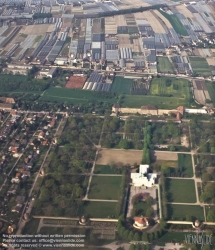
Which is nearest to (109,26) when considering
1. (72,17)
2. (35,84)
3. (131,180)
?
(72,17)

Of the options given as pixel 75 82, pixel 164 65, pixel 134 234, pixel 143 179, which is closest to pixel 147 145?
pixel 143 179

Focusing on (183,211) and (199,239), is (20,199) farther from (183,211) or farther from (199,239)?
(199,239)

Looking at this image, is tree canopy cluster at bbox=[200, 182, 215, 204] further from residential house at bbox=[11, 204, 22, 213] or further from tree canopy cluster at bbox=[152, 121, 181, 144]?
residential house at bbox=[11, 204, 22, 213]

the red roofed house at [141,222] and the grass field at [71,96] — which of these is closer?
the red roofed house at [141,222]

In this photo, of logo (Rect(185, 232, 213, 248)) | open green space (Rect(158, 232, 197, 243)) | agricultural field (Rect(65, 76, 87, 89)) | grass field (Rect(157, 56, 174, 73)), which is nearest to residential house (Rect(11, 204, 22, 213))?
open green space (Rect(158, 232, 197, 243))

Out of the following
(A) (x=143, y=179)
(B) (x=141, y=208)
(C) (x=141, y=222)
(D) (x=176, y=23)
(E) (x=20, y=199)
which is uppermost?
(D) (x=176, y=23)

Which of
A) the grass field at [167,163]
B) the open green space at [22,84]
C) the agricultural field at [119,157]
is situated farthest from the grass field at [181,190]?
the open green space at [22,84]

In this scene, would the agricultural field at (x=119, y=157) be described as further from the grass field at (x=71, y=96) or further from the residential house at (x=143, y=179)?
the grass field at (x=71, y=96)
